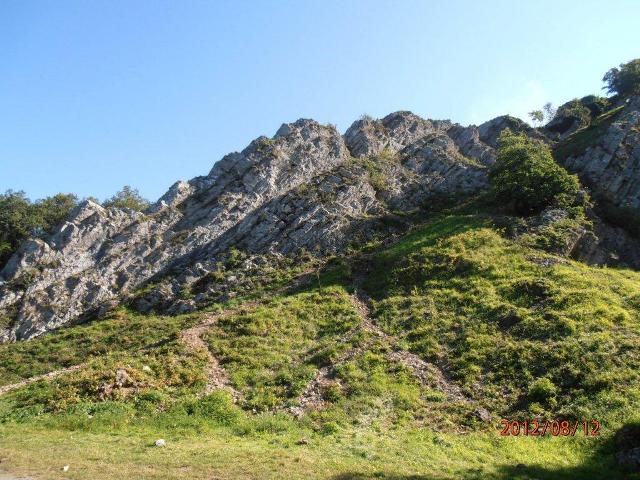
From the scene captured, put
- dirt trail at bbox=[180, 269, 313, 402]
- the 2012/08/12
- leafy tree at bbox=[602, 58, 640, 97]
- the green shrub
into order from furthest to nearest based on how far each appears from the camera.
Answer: leafy tree at bbox=[602, 58, 640, 97] < dirt trail at bbox=[180, 269, 313, 402] < the green shrub < the 2012/08/12

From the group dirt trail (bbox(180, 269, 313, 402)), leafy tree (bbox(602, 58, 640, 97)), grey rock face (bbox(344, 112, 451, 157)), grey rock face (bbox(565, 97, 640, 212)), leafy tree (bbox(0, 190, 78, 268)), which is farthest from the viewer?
leafy tree (bbox(602, 58, 640, 97))

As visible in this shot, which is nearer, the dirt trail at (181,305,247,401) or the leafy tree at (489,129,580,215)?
the dirt trail at (181,305,247,401)

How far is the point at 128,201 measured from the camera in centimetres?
8269

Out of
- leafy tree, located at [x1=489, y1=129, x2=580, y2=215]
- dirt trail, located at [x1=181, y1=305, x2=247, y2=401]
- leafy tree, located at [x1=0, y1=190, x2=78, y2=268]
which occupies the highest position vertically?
leafy tree, located at [x1=0, y1=190, x2=78, y2=268]

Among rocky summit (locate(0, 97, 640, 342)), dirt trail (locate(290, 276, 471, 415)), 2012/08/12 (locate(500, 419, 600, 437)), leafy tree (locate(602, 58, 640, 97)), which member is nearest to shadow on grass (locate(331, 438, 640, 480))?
2012/08/12 (locate(500, 419, 600, 437))

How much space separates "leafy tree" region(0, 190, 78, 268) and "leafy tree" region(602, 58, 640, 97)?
11428 cm

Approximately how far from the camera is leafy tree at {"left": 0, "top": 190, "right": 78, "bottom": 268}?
2520 inches

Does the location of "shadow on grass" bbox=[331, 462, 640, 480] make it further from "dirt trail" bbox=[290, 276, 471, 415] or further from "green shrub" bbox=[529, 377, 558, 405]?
"dirt trail" bbox=[290, 276, 471, 415]

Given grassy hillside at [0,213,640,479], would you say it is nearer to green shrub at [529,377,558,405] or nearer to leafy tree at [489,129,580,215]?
green shrub at [529,377,558,405]

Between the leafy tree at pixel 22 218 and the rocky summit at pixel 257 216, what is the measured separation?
30.8ft

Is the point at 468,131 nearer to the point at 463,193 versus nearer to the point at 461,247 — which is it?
the point at 463,193

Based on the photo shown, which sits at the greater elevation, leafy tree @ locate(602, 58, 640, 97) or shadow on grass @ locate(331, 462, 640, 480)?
leafy tree @ locate(602, 58, 640, 97)

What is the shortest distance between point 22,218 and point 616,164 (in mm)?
80065

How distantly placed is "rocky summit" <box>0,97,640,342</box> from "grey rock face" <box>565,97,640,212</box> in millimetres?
141
